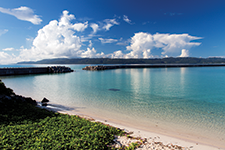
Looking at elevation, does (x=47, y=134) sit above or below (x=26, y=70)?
below

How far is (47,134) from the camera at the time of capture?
6031 mm

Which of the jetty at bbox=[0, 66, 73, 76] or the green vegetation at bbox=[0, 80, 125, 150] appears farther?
the jetty at bbox=[0, 66, 73, 76]

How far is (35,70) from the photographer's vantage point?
63375mm

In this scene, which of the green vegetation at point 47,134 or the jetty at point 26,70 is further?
the jetty at point 26,70

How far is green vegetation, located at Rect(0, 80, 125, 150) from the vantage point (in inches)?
205

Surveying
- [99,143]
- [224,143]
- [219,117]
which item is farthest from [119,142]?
[219,117]

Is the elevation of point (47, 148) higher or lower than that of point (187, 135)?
higher

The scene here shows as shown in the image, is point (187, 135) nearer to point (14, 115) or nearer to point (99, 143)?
point (99, 143)

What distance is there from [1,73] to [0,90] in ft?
169

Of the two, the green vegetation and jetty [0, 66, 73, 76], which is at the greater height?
jetty [0, 66, 73, 76]

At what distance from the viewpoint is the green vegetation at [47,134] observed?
5.20 m

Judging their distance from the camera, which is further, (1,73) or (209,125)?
(1,73)

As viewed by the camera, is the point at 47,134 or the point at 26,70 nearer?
the point at 47,134

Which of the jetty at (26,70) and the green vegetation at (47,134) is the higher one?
the jetty at (26,70)
